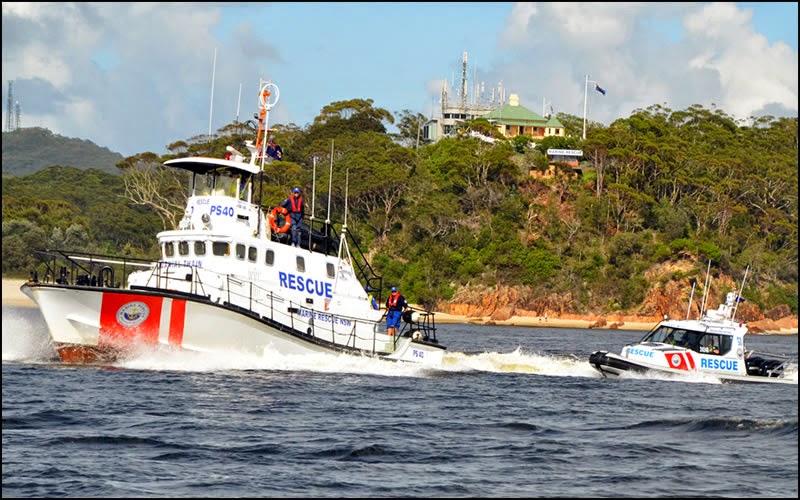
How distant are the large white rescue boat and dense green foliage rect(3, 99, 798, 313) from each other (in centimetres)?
5560

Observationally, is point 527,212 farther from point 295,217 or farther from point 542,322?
point 295,217

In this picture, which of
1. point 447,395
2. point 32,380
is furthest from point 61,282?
point 447,395

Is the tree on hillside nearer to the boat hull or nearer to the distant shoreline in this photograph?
the distant shoreline

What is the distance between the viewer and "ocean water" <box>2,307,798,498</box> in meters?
14.8

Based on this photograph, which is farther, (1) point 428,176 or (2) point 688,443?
(1) point 428,176

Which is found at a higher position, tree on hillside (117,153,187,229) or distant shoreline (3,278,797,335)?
tree on hillside (117,153,187,229)

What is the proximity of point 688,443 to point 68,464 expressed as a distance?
35.4 ft

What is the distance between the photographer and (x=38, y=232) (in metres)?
83.2

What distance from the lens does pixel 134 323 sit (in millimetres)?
24672

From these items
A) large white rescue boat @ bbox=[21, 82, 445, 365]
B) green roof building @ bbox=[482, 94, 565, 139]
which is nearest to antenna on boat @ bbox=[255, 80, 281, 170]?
large white rescue boat @ bbox=[21, 82, 445, 365]

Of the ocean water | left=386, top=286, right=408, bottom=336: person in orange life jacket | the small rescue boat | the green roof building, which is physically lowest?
the ocean water

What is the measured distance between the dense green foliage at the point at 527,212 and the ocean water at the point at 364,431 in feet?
191

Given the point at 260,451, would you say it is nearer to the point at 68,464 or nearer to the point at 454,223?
the point at 68,464

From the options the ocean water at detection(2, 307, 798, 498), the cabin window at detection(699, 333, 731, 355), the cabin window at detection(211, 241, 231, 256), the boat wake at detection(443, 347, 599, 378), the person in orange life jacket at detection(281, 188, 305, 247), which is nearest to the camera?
the ocean water at detection(2, 307, 798, 498)
